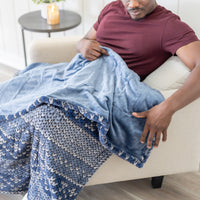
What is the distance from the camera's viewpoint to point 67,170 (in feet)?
3.99

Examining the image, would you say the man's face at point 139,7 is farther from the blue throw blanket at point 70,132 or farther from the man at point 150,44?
the blue throw blanket at point 70,132

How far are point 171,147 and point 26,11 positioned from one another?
5.56 ft

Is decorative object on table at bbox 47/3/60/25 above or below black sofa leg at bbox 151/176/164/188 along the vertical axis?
above

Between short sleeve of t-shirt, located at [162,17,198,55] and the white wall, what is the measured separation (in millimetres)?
340

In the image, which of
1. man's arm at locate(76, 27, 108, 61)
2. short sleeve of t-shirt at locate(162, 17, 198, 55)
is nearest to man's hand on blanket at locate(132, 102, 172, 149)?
short sleeve of t-shirt at locate(162, 17, 198, 55)

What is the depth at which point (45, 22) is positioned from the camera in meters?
2.08

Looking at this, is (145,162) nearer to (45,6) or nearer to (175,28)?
(175,28)

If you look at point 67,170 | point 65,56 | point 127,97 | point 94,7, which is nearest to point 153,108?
→ point 127,97

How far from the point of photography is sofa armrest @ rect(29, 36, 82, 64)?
1.76 m

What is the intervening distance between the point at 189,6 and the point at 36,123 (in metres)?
1.06

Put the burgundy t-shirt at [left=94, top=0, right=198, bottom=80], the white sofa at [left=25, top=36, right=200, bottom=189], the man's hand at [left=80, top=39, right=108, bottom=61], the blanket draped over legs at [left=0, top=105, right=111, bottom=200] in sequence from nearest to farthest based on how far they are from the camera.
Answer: the blanket draped over legs at [left=0, top=105, right=111, bottom=200], the white sofa at [left=25, top=36, right=200, bottom=189], the burgundy t-shirt at [left=94, top=0, right=198, bottom=80], the man's hand at [left=80, top=39, right=108, bottom=61]

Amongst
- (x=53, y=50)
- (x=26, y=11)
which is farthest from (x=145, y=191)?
→ (x=26, y=11)

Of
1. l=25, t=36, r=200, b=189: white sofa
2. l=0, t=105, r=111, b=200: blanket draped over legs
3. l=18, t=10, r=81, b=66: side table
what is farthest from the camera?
l=18, t=10, r=81, b=66: side table

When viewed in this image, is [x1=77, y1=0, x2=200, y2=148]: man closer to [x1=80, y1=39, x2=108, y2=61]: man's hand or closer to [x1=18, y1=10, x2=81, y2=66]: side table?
[x1=80, y1=39, x2=108, y2=61]: man's hand
